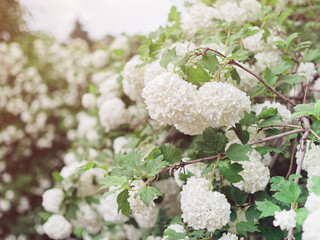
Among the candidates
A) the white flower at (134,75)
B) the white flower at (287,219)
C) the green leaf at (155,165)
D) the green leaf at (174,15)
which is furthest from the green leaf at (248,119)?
the green leaf at (174,15)

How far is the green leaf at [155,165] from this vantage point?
1.04 meters

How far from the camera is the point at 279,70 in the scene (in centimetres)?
128

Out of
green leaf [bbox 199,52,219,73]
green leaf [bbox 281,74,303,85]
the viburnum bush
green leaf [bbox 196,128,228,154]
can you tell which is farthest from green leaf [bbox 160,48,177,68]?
green leaf [bbox 281,74,303,85]

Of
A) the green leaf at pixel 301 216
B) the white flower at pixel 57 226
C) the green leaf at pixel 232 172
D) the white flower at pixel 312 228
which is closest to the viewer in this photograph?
the white flower at pixel 312 228

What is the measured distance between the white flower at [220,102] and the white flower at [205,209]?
0.78ft

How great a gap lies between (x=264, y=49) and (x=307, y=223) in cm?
114

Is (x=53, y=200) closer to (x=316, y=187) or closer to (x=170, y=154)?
(x=170, y=154)

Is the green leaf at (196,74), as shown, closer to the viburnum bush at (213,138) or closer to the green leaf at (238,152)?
the viburnum bush at (213,138)

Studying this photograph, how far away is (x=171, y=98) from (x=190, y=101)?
6 centimetres

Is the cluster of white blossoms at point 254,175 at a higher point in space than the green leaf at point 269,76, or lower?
lower

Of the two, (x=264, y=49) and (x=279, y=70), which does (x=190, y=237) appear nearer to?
(x=279, y=70)

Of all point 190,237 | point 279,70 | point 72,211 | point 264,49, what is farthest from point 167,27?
point 72,211

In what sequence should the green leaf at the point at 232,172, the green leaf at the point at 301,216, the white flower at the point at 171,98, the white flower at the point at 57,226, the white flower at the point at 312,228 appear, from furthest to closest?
the white flower at the point at 57,226
the green leaf at the point at 232,172
the white flower at the point at 171,98
the green leaf at the point at 301,216
the white flower at the point at 312,228

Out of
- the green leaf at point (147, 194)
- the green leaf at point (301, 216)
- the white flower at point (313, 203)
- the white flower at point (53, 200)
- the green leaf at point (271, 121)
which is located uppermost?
the white flower at point (313, 203)
